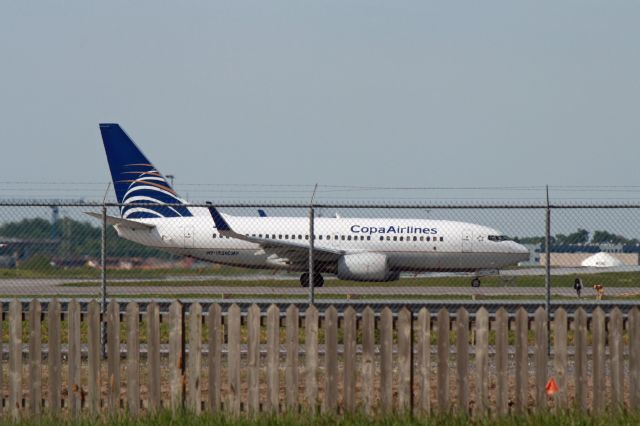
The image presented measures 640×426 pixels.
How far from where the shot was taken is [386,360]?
9.75m

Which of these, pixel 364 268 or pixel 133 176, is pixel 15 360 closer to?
pixel 364 268

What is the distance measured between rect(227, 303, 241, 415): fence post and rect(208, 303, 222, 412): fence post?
98mm

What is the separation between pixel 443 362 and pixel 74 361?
313cm

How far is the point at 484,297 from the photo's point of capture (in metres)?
23.5

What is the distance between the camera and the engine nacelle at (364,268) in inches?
1330

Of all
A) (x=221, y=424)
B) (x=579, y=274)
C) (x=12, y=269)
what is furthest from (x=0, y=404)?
(x=579, y=274)

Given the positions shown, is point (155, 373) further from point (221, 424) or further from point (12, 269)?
point (12, 269)

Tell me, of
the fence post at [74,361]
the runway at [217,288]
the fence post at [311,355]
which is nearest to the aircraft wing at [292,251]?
the runway at [217,288]

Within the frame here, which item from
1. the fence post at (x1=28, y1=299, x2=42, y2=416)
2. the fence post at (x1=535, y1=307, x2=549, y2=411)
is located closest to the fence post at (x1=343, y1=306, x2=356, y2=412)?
the fence post at (x1=535, y1=307, x2=549, y2=411)

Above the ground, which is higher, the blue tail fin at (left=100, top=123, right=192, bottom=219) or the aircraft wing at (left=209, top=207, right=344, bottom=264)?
the blue tail fin at (left=100, top=123, right=192, bottom=219)

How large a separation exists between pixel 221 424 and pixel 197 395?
663 mm

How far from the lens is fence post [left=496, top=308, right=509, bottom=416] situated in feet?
31.5

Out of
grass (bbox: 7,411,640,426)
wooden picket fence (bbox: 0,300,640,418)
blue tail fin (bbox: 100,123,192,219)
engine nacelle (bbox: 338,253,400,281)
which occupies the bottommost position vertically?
engine nacelle (bbox: 338,253,400,281)

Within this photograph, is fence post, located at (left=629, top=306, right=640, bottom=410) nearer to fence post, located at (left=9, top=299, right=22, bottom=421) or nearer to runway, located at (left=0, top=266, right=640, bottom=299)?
fence post, located at (left=9, top=299, right=22, bottom=421)
